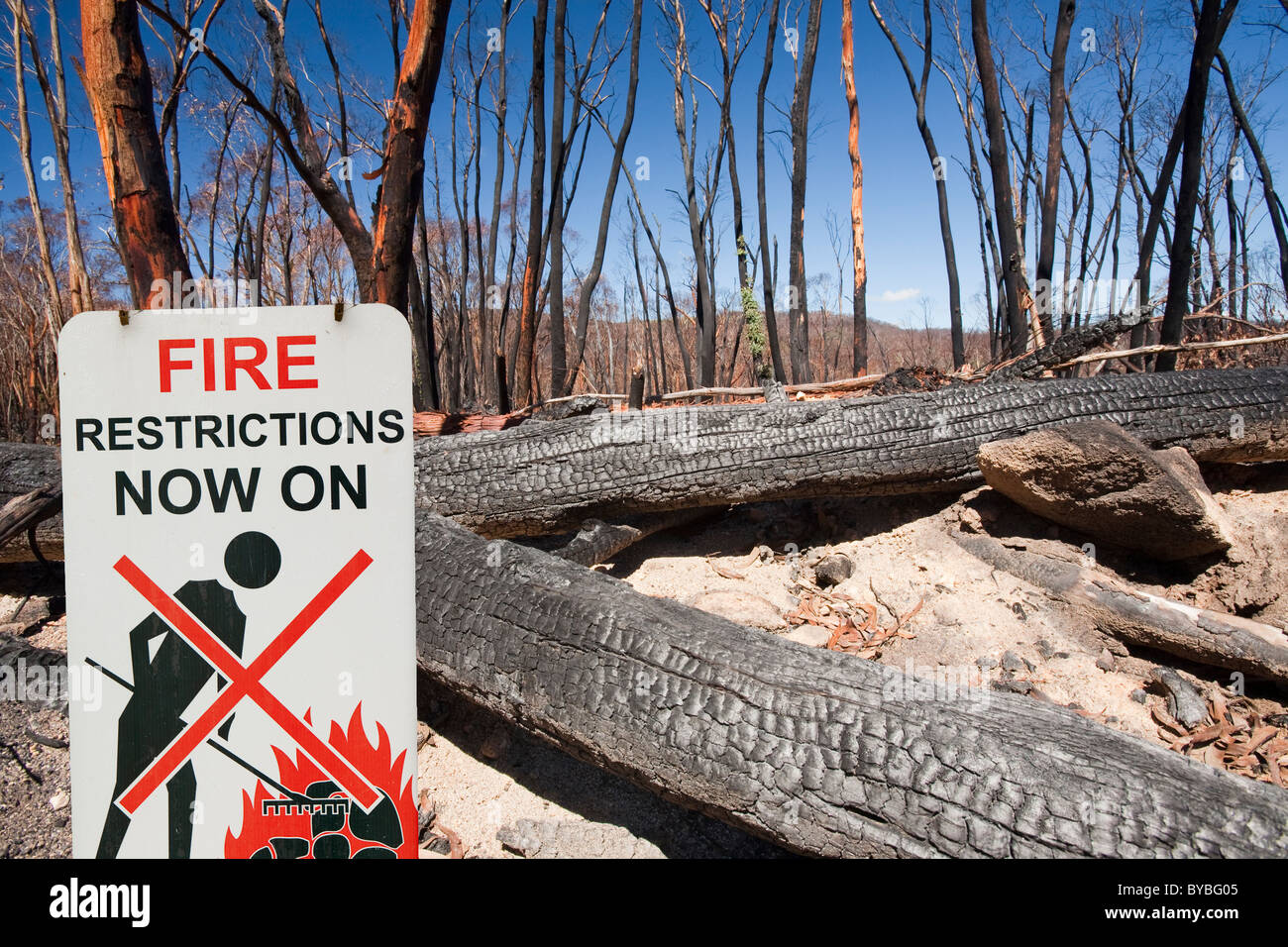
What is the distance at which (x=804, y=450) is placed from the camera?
379cm

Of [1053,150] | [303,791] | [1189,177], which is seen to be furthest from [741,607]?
[1053,150]

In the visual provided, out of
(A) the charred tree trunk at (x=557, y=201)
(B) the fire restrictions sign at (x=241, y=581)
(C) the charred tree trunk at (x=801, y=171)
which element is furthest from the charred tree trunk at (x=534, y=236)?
(B) the fire restrictions sign at (x=241, y=581)

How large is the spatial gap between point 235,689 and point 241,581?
0.18 m

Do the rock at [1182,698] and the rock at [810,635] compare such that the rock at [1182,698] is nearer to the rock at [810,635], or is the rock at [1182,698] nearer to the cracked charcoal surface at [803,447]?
the rock at [810,635]

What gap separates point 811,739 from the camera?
1838 mm

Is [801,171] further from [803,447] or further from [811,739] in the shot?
[811,739]

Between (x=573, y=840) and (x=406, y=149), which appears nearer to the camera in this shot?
(x=573, y=840)

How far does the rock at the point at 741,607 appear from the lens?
10.8 ft

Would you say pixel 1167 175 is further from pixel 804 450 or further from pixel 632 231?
pixel 632 231

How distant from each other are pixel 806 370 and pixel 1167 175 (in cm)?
538

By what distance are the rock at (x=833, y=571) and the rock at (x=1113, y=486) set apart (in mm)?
904

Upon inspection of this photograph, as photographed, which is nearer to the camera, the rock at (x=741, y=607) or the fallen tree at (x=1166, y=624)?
the fallen tree at (x=1166, y=624)

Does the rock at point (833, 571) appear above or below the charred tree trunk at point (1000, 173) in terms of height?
below

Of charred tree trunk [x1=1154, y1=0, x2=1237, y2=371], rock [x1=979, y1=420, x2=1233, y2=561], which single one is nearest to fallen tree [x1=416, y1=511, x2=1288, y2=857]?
rock [x1=979, y1=420, x2=1233, y2=561]
